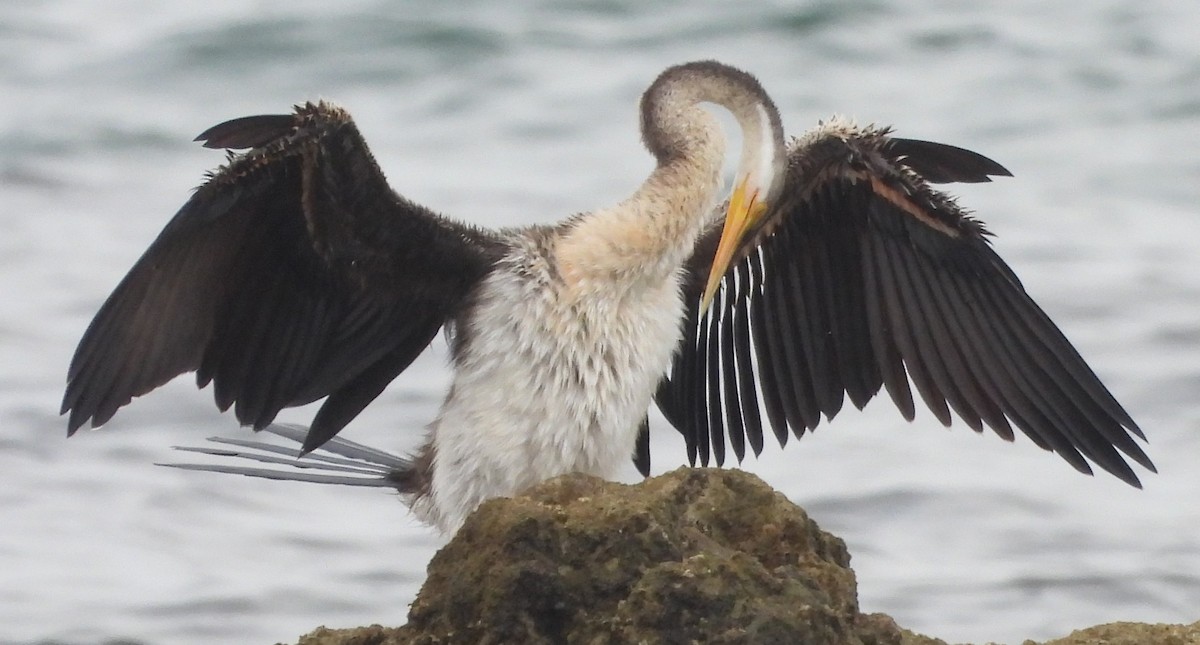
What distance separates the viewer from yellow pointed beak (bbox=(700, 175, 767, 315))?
21.0 ft

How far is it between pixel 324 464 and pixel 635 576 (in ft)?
10.4

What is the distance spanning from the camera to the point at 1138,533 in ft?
29.1

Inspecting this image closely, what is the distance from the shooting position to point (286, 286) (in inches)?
259

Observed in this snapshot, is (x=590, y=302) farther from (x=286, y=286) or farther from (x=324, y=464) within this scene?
(x=324, y=464)

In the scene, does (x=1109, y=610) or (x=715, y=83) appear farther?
(x=1109, y=610)

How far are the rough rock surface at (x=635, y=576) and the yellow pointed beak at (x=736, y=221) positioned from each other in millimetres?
1837

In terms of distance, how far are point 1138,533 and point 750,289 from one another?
2.65 m

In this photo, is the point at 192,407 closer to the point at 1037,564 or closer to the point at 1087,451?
the point at 1037,564

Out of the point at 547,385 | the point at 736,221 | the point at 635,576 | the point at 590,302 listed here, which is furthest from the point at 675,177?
the point at 635,576

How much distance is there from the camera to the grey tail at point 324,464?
6883 mm

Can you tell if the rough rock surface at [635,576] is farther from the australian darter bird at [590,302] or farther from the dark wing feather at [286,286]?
the dark wing feather at [286,286]

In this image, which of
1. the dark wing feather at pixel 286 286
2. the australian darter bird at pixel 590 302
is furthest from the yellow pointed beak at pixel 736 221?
the dark wing feather at pixel 286 286

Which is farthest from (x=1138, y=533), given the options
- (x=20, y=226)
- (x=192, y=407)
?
(x=20, y=226)

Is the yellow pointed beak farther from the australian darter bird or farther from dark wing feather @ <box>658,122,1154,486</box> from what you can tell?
dark wing feather @ <box>658,122,1154,486</box>
